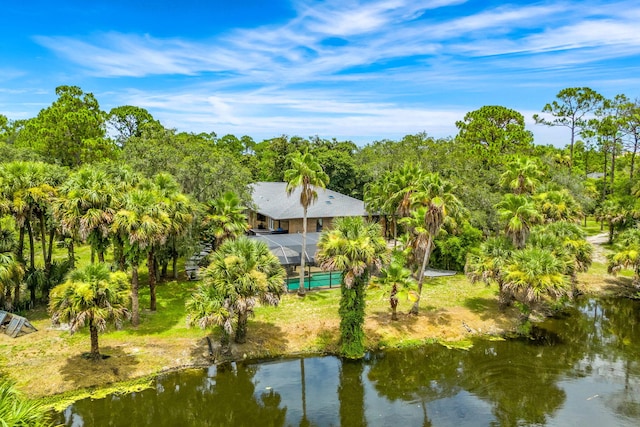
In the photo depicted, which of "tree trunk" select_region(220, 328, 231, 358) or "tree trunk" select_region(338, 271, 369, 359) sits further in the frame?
"tree trunk" select_region(220, 328, 231, 358)

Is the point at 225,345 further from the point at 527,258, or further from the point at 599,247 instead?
the point at 599,247

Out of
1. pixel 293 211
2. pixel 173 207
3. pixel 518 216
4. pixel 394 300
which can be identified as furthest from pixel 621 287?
pixel 173 207

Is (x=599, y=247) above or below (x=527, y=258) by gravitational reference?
below

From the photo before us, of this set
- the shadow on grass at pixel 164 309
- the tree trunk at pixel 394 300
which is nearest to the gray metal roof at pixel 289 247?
the shadow on grass at pixel 164 309

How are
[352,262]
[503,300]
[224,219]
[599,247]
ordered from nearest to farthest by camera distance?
[352,262], [224,219], [503,300], [599,247]

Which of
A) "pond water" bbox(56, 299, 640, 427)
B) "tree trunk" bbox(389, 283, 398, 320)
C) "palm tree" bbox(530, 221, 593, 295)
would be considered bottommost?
"pond water" bbox(56, 299, 640, 427)

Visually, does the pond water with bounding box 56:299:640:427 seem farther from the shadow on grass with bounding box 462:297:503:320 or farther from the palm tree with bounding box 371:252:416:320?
the palm tree with bounding box 371:252:416:320

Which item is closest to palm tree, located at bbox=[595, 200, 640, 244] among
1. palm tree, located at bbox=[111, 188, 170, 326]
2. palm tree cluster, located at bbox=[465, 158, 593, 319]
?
palm tree cluster, located at bbox=[465, 158, 593, 319]
